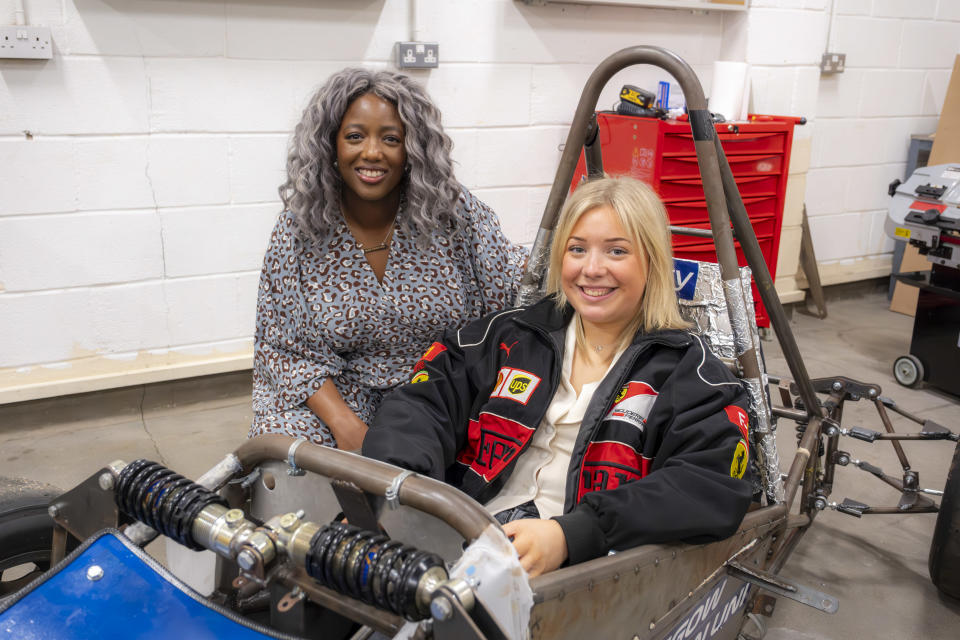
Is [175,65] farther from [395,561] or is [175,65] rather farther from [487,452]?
[395,561]

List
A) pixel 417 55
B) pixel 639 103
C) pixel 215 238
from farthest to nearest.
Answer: pixel 639 103 → pixel 417 55 → pixel 215 238

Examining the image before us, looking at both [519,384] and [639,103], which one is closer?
[519,384]

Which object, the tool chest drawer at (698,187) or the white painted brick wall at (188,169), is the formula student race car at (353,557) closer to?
the white painted brick wall at (188,169)

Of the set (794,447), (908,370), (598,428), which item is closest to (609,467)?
(598,428)

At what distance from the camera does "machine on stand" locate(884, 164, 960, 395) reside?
3184 mm

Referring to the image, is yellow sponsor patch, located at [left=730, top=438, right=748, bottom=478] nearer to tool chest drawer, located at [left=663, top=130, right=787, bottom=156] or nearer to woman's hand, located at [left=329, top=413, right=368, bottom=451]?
woman's hand, located at [left=329, top=413, right=368, bottom=451]

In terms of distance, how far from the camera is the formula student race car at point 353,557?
92 cm

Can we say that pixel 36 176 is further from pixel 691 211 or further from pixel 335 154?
pixel 691 211

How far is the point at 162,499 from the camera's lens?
1049mm

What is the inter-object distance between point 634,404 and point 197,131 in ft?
6.90

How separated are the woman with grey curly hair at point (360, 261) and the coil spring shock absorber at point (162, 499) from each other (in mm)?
678

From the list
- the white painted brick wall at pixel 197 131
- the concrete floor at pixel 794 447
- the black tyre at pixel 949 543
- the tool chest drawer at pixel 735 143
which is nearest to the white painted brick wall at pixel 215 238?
the white painted brick wall at pixel 197 131

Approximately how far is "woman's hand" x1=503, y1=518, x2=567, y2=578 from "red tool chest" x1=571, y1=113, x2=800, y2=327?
2295 millimetres

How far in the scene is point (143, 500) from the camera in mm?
1073
